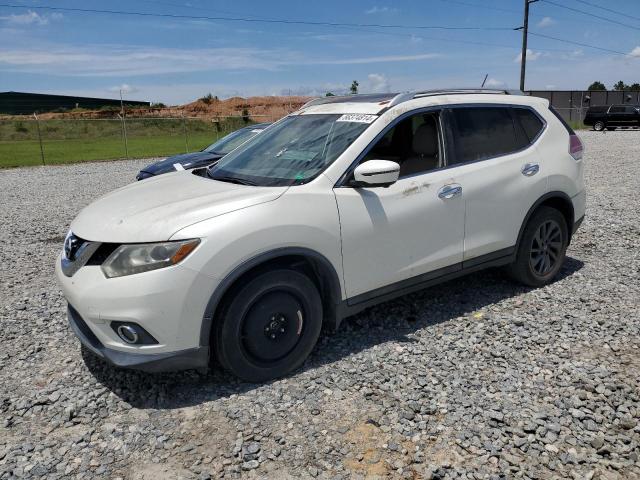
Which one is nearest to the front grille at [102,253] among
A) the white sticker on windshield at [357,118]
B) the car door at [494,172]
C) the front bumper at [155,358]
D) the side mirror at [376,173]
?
the front bumper at [155,358]

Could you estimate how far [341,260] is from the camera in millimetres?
3570

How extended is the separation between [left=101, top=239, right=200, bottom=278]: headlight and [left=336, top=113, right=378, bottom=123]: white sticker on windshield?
162cm

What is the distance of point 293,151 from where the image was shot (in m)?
4.02

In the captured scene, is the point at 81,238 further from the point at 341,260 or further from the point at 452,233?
the point at 452,233

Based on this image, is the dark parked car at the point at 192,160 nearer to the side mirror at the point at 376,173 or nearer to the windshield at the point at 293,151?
the windshield at the point at 293,151

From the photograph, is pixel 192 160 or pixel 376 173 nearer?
pixel 376 173

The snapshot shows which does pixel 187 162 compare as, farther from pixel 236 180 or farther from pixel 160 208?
pixel 160 208

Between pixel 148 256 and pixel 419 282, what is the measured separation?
6.74 feet

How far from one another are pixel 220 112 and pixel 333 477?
76.9 meters

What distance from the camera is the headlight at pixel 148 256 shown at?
301 cm

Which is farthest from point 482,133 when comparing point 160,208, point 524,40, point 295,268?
point 524,40

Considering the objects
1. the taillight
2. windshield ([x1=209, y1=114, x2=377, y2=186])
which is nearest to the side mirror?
windshield ([x1=209, y1=114, x2=377, y2=186])

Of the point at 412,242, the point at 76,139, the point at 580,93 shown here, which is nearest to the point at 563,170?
the point at 412,242

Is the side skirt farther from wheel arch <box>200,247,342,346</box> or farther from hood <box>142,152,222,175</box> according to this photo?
hood <box>142,152,222,175</box>
